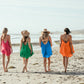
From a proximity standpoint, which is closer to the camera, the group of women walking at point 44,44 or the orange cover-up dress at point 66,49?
the group of women walking at point 44,44

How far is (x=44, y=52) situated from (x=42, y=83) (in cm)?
209

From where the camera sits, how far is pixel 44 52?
311 inches

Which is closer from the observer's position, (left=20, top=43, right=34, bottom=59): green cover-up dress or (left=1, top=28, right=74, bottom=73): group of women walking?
(left=1, top=28, right=74, bottom=73): group of women walking

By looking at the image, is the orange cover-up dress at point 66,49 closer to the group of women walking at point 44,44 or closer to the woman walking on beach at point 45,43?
the group of women walking at point 44,44

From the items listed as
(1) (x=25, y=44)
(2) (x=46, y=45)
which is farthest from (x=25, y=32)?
(2) (x=46, y=45)

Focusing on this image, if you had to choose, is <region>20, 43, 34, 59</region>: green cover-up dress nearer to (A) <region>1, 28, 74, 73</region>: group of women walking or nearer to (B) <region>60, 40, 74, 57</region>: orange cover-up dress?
(A) <region>1, 28, 74, 73</region>: group of women walking

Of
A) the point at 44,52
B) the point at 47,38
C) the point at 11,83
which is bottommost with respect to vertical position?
the point at 11,83

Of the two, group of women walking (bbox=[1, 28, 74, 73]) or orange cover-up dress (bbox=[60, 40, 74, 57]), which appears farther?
orange cover-up dress (bbox=[60, 40, 74, 57])

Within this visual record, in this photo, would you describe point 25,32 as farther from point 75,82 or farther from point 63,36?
point 75,82

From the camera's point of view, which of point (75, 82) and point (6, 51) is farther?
point (6, 51)

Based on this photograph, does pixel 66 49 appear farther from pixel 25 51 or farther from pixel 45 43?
pixel 25 51

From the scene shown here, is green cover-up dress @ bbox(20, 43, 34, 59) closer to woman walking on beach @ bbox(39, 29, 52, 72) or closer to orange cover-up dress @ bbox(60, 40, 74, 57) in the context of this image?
woman walking on beach @ bbox(39, 29, 52, 72)

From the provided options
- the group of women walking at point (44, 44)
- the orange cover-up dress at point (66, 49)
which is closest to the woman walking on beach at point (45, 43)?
the group of women walking at point (44, 44)

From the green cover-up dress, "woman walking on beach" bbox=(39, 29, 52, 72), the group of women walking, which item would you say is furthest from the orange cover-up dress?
the green cover-up dress
